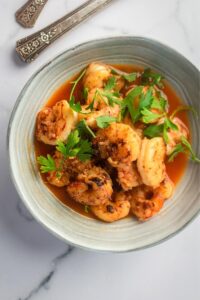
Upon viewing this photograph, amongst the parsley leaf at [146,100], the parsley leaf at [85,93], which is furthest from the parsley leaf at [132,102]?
the parsley leaf at [85,93]

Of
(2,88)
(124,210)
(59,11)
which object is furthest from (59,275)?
(59,11)

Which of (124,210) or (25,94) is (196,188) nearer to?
(124,210)

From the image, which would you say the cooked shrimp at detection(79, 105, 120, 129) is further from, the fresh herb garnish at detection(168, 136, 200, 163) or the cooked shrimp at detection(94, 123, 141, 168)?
the fresh herb garnish at detection(168, 136, 200, 163)

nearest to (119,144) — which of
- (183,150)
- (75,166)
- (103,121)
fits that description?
(103,121)

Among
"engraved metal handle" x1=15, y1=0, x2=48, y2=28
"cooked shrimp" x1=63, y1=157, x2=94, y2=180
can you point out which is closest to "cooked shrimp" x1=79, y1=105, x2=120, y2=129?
"cooked shrimp" x1=63, y1=157, x2=94, y2=180

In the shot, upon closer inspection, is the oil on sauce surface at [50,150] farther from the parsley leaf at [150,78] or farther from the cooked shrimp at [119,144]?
the cooked shrimp at [119,144]

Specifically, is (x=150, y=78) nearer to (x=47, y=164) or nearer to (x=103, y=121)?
(x=103, y=121)
